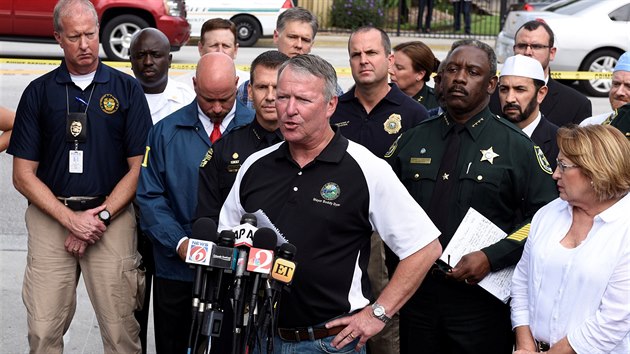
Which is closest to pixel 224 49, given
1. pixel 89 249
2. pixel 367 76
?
pixel 367 76

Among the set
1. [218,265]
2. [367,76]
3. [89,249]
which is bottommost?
[89,249]

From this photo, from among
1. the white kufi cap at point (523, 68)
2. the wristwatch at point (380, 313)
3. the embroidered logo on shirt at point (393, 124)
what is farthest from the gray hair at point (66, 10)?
the wristwatch at point (380, 313)

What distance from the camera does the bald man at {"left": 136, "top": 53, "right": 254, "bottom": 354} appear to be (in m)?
5.86

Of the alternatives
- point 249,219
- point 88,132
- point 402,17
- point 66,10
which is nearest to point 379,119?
point 88,132

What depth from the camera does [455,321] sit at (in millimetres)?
5270

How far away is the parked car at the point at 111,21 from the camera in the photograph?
56.1 feet

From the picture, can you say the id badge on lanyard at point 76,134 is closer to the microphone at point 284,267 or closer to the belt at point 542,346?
the microphone at point 284,267

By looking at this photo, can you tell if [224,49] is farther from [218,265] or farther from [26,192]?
[218,265]

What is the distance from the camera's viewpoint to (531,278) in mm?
Result: 4805

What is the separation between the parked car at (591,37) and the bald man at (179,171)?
1129cm

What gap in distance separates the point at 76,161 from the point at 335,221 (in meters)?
2.22

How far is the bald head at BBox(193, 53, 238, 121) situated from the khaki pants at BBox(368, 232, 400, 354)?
50.5 inches

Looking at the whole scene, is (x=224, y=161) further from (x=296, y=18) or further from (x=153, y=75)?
(x=296, y=18)

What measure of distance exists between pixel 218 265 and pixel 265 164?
96 centimetres
